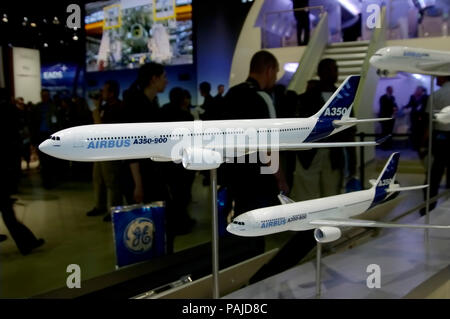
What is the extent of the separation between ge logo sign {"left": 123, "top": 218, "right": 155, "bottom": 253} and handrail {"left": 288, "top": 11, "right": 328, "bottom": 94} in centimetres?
127

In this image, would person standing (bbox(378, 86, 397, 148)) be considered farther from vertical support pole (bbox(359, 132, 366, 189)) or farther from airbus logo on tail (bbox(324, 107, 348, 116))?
airbus logo on tail (bbox(324, 107, 348, 116))

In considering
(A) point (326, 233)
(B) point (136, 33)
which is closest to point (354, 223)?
(A) point (326, 233)

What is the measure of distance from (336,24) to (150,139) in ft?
4.82

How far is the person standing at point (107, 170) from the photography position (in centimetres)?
255

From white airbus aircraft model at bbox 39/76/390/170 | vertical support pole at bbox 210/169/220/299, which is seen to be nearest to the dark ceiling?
white airbus aircraft model at bbox 39/76/390/170

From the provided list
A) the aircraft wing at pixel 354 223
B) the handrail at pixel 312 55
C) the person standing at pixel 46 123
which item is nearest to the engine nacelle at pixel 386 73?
the handrail at pixel 312 55

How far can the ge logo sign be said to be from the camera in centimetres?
265

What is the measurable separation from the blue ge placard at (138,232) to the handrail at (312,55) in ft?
3.86

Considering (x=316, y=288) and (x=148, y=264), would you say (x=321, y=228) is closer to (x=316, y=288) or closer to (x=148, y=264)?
(x=316, y=288)

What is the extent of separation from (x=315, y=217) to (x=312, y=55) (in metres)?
1.11

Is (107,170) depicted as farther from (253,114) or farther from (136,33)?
(253,114)

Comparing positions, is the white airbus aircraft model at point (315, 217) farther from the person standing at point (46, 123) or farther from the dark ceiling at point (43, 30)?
the dark ceiling at point (43, 30)

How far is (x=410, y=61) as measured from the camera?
8.16ft

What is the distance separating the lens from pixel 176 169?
3.08 meters
